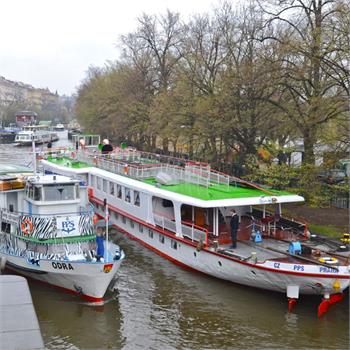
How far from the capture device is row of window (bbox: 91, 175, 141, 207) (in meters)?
27.9

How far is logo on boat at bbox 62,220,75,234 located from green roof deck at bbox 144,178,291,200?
5500mm

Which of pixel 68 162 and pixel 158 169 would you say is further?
pixel 68 162

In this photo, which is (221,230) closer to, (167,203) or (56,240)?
(167,203)

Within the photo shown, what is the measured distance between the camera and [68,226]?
70.2ft

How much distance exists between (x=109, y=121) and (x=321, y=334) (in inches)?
2208

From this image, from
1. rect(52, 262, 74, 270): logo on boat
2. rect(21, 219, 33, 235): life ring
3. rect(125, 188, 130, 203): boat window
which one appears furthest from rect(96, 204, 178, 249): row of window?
rect(21, 219, 33, 235): life ring

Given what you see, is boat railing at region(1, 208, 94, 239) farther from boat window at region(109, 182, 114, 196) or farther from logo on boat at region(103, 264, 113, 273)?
boat window at region(109, 182, 114, 196)

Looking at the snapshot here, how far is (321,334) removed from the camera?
56.0ft

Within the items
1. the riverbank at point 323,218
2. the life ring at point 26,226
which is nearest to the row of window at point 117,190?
the life ring at point 26,226

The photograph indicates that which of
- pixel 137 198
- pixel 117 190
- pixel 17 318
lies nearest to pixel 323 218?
pixel 137 198

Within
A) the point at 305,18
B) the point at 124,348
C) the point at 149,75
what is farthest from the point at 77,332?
the point at 149,75

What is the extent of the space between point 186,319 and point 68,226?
6377 mm

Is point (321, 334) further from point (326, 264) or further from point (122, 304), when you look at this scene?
point (122, 304)

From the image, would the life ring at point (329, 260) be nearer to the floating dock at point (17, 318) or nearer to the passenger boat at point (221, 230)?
the passenger boat at point (221, 230)
